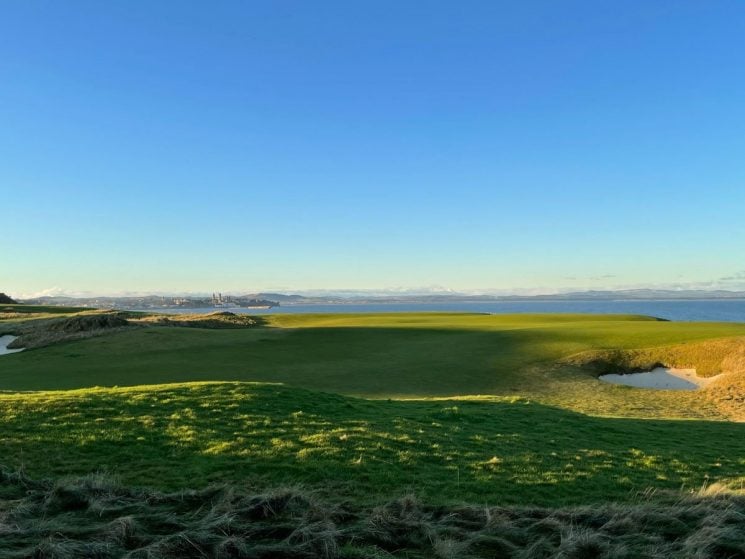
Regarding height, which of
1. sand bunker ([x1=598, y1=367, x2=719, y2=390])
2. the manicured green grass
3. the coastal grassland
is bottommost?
sand bunker ([x1=598, y1=367, x2=719, y2=390])

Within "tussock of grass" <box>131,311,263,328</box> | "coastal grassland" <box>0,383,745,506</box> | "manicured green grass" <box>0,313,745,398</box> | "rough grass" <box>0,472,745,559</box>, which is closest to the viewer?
"rough grass" <box>0,472,745,559</box>

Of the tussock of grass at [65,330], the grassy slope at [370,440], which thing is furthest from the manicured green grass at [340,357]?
the tussock of grass at [65,330]

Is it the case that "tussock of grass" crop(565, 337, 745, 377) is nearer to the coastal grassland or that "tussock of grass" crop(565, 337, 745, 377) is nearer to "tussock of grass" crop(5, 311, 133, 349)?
the coastal grassland

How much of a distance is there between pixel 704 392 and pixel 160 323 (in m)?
44.2

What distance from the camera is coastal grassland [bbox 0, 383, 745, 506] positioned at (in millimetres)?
8219

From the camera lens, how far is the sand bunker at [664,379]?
26938mm

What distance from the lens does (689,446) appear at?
12328 millimetres

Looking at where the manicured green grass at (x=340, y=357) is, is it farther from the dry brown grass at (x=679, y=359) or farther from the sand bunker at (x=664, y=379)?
the sand bunker at (x=664, y=379)

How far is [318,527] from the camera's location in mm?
6152

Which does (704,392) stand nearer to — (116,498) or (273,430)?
(273,430)

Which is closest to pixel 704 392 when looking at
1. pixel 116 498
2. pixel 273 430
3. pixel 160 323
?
pixel 273 430

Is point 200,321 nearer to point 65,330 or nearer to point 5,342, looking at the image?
point 65,330

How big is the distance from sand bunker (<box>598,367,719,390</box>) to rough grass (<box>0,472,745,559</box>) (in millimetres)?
22129

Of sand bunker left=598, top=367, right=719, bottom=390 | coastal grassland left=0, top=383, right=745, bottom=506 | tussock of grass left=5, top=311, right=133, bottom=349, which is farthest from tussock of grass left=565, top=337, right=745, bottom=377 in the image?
tussock of grass left=5, top=311, right=133, bottom=349
